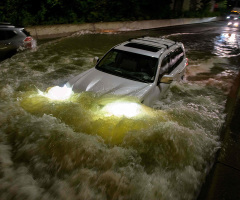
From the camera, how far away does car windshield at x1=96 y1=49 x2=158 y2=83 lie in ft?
15.9

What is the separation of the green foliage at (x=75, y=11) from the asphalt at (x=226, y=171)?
46.4 feet

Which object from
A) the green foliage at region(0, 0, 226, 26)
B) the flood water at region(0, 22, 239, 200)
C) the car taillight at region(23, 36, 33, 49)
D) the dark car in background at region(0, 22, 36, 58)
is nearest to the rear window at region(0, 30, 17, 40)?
the dark car in background at region(0, 22, 36, 58)

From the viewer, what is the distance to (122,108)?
4.24 m

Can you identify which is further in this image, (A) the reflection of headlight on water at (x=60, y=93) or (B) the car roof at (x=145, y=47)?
(B) the car roof at (x=145, y=47)

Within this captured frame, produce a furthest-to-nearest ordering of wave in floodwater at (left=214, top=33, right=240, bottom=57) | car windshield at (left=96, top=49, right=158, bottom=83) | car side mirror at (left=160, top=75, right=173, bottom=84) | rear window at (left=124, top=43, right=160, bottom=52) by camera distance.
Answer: wave in floodwater at (left=214, top=33, right=240, bottom=57) < rear window at (left=124, top=43, right=160, bottom=52) < car windshield at (left=96, top=49, right=158, bottom=83) < car side mirror at (left=160, top=75, right=173, bottom=84)

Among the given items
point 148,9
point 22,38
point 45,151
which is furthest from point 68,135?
point 148,9

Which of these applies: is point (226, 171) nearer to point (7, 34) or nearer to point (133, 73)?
point (133, 73)

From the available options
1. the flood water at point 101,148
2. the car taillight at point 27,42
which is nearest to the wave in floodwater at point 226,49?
the flood water at point 101,148

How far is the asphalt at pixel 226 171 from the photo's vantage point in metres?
3.12

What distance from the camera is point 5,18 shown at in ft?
46.0

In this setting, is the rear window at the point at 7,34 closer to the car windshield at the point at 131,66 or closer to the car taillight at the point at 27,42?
the car taillight at the point at 27,42

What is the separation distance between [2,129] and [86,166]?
2.08 meters

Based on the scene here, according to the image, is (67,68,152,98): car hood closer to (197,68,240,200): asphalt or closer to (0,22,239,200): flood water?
(0,22,239,200): flood water

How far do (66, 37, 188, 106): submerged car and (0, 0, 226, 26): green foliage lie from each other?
11.5 m
